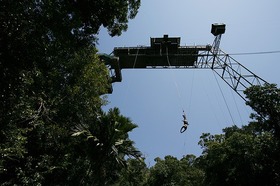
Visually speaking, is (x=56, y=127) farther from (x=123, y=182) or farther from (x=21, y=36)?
(x=123, y=182)

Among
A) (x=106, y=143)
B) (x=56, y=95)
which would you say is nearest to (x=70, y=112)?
(x=56, y=95)

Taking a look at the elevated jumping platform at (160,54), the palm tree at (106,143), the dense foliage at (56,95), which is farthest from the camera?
the elevated jumping platform at (160,54)

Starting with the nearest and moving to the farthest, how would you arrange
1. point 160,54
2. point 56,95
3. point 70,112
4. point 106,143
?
point 106,143 → point 56,95 → point 70,112 → point 160,54

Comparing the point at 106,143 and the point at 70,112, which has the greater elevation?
the point at 70,112

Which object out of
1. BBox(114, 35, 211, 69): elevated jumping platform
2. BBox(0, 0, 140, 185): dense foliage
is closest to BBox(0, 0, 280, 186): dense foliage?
BBox(0, 0, 140, 185): dense foliage

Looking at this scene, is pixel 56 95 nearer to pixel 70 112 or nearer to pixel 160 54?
pixel 70 112

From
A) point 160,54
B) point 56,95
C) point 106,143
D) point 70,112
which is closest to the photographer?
point 106,143

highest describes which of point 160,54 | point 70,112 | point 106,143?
point 160,54

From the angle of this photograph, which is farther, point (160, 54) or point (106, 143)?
point (160, 54)

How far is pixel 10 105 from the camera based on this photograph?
23.1 ft

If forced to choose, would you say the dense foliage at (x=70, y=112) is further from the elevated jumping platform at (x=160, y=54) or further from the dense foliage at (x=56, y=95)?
the elevated jumping platform at (x=160, y=54)

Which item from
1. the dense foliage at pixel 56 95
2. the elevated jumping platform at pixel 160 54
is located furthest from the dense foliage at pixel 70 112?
the elevated jumping platform at pixel 160 54

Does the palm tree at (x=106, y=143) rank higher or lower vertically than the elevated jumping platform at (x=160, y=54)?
lower

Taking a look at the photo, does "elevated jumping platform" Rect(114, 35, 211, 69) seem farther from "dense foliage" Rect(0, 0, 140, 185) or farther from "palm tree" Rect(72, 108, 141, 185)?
"palm tree" Rect(72, 108, 141, 185)
